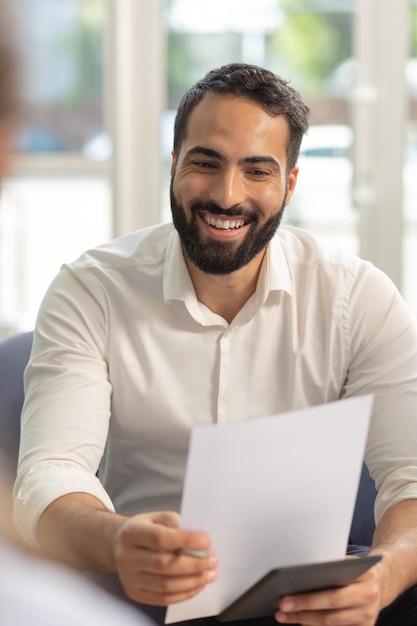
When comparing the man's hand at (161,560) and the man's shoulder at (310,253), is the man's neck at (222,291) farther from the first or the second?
the man's hand at (161,560)

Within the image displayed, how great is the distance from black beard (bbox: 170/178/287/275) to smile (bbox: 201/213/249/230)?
0.04ft

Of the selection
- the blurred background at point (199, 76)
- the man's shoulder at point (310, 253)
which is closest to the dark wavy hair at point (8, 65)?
the man's shoulder at point (310, 253)

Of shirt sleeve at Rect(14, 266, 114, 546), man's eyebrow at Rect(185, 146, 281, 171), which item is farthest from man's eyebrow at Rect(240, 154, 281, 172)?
shirt sleeve at Rect(14, 266, 114, 546)

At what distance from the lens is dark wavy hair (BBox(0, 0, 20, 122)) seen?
542 millimetres

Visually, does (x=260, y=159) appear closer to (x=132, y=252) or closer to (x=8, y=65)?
(x=132, y=252)

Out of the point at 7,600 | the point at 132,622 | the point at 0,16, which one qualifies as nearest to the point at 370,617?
the point at 132,622

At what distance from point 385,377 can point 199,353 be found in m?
0.35

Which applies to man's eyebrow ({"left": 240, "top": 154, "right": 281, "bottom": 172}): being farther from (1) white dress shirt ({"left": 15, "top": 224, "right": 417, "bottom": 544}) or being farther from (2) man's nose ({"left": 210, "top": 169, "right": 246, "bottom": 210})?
(1) white dress shirt ({"left": 15, "top": 224, "right": 417, "bottom": 544})

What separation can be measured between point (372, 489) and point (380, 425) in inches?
11.0

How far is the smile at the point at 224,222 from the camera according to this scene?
195cm

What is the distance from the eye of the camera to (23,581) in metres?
0.60

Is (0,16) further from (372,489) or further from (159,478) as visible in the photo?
(372,489)

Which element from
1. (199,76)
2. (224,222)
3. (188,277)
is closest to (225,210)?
(224,222)

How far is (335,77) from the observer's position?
144 inches
